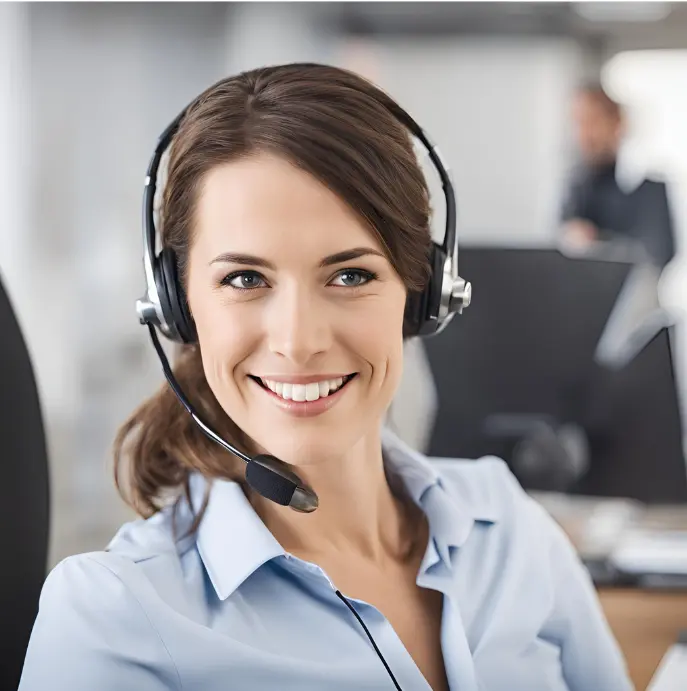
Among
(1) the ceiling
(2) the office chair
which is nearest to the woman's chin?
(2) the office chair

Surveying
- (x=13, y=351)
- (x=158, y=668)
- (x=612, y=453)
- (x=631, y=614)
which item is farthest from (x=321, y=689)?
(x=612, y=453)

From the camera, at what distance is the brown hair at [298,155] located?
2.48 ft

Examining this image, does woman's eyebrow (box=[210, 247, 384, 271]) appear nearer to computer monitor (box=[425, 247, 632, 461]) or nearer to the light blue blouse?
the light blue blouse

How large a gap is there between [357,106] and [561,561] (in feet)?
1.68

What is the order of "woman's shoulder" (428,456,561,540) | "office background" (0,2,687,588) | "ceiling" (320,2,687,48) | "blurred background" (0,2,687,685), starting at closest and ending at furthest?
"woman's shoulder" (428,456,561,540) < "blurred background" (0,2,687,685) < "office background" (0,2,687,588) < "ceiling" (320,2,687,48)

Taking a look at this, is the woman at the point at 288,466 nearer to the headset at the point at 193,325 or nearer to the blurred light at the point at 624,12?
the headset at the point at 193,325

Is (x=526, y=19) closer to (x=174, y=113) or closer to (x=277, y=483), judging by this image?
(x=174, y=113)

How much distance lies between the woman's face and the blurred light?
4619mm

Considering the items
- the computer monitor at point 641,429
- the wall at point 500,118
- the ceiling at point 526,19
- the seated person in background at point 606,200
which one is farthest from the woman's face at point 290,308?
the wall at point 500,118

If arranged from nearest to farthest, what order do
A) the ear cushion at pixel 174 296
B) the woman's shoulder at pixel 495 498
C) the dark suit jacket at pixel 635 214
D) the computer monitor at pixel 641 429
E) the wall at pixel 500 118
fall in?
the ear cushion at pixel 174 296 → the woman's shoulder at pixel 495 498 → the computer monitor at pixel 641 429 → the dark suit jacket at pixel 635 214 → the wall at pixel 500 118

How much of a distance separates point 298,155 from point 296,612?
1.23 ft

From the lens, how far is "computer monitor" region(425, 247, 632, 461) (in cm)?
130

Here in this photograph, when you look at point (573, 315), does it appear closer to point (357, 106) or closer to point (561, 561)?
point (561, 561)

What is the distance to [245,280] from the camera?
77 cm
